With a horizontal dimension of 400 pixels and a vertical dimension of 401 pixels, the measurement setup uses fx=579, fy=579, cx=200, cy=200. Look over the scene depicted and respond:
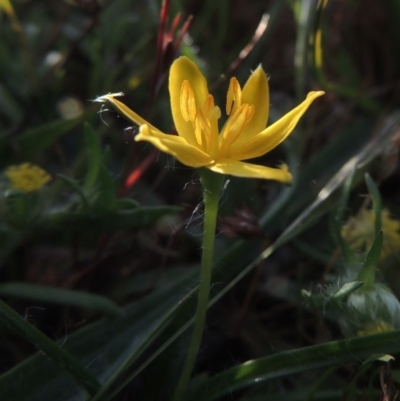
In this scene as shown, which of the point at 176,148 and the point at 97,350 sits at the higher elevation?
the point at 176,148

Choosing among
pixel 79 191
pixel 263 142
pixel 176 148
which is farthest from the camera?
pixel 79 191

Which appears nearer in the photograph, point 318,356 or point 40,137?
point 318,356

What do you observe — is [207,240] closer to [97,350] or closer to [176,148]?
[176,148]

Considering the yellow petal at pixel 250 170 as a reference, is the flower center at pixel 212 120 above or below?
above

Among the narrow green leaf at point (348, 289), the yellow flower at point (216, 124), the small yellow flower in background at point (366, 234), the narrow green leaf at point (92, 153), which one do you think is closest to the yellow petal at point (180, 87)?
the yellow flower at point (216, 124)

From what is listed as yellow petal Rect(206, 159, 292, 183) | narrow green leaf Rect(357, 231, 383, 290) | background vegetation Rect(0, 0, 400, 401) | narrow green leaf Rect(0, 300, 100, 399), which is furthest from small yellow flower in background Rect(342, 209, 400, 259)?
narrow green leaf Rect(0, 300, 100, 399)

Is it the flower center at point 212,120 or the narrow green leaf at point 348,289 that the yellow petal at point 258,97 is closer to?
the flower center at point 212,120

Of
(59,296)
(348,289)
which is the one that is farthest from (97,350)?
(348,289)
